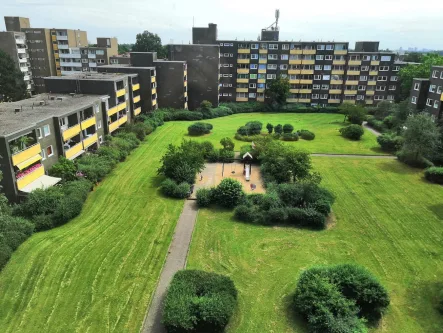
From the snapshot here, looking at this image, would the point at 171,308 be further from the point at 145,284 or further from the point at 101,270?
the point at 101,270

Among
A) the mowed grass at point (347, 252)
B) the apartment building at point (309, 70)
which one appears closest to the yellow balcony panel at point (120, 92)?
the mowed grass at point (347, 252)

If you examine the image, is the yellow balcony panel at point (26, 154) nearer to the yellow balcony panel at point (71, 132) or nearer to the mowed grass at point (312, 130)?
the yellow balcony panel at point (71, 132)

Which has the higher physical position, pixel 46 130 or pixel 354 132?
pixel 46 130

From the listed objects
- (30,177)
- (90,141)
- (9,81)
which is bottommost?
(30,177)

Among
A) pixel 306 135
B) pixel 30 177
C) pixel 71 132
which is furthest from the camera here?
pixel 306 135

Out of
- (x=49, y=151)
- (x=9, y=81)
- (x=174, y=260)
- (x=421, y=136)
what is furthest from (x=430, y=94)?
(x=9, y=81)

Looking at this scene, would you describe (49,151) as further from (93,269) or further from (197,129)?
(197,129)
